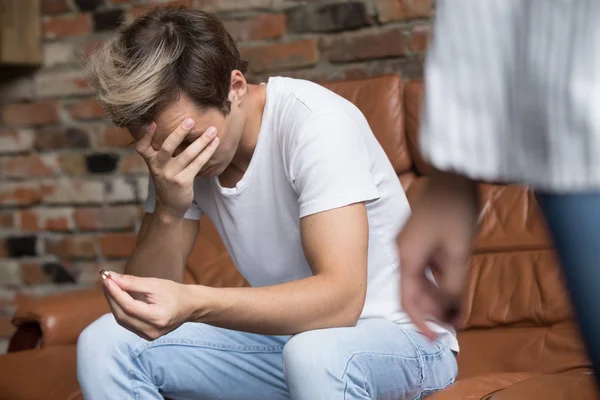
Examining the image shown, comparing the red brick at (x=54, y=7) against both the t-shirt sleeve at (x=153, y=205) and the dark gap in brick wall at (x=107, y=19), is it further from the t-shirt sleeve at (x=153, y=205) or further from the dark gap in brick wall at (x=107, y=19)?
the t-shirt sleeve at (x=153, y=205)

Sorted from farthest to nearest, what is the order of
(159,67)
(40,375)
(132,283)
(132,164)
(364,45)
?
(132,164)
(364,45)
(40,375)
(159,67)
(132,283)

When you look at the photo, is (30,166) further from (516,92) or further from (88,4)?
(516,92)

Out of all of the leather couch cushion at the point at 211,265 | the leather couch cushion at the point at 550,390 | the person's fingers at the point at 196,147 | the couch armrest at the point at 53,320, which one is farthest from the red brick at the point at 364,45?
the leather couch cushion at the point at 550,390

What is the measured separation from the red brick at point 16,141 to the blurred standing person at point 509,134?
8.21 feet

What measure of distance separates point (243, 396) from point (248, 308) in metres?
0.30

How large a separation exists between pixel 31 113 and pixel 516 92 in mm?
2625

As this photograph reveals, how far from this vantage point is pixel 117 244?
2.85 meters

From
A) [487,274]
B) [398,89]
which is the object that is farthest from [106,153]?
[487,274]

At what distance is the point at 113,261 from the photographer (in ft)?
9.43

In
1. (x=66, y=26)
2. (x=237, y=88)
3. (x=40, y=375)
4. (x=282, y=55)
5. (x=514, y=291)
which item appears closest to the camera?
(x=237, y=88)

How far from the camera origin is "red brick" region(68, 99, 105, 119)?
2867 millimetres

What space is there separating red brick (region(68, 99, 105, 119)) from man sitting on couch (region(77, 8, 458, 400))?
131 cm

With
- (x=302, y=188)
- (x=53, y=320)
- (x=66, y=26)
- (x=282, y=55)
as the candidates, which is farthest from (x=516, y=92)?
(x=66, y=26)

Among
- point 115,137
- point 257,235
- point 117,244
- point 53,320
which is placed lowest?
point 117,244
